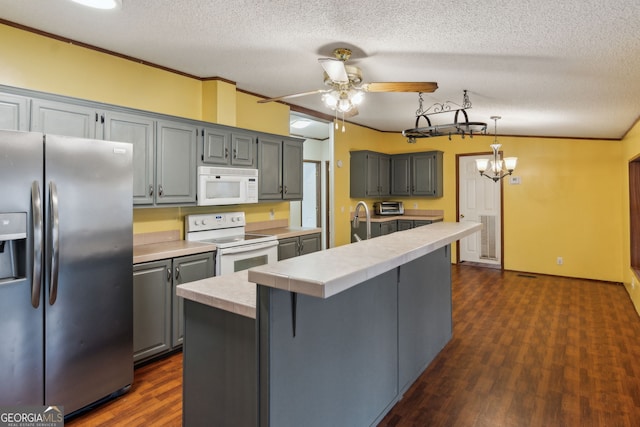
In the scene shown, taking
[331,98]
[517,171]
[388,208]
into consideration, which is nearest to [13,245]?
[331,98]

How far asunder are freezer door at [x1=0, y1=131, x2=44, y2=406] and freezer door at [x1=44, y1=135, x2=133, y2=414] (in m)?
0.06

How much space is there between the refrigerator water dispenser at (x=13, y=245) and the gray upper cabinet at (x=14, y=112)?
2.52 feet

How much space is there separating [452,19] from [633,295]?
4.35 m

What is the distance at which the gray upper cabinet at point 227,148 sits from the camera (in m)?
3.55

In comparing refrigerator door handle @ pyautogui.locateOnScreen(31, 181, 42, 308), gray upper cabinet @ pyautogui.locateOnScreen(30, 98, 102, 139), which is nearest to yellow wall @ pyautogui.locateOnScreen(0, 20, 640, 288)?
gray upper cabinet @ pyautogui.locateOnScreen(30, 98, 102, 139)

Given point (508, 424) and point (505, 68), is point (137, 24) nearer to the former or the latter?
point (505, 68)

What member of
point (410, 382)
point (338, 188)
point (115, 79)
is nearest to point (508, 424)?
point (410, 382)

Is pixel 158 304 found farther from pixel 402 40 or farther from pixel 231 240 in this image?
pixel 402 40

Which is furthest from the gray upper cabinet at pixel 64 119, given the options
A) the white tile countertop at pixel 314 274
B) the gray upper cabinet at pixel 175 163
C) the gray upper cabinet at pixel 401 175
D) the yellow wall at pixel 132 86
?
the gray upper cabinet at pixel 401 175

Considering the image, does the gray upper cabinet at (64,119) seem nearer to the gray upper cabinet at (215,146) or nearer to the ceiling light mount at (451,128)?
the gray upper cabinet at (215,146)

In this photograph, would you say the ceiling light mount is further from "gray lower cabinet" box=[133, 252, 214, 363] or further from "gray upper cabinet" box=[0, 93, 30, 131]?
"gray upper cabinet" box=[0, 93, 30, 131]

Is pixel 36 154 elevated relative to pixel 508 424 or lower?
elevated

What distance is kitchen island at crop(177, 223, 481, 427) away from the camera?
1.42 m

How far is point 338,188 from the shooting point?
6160mm
